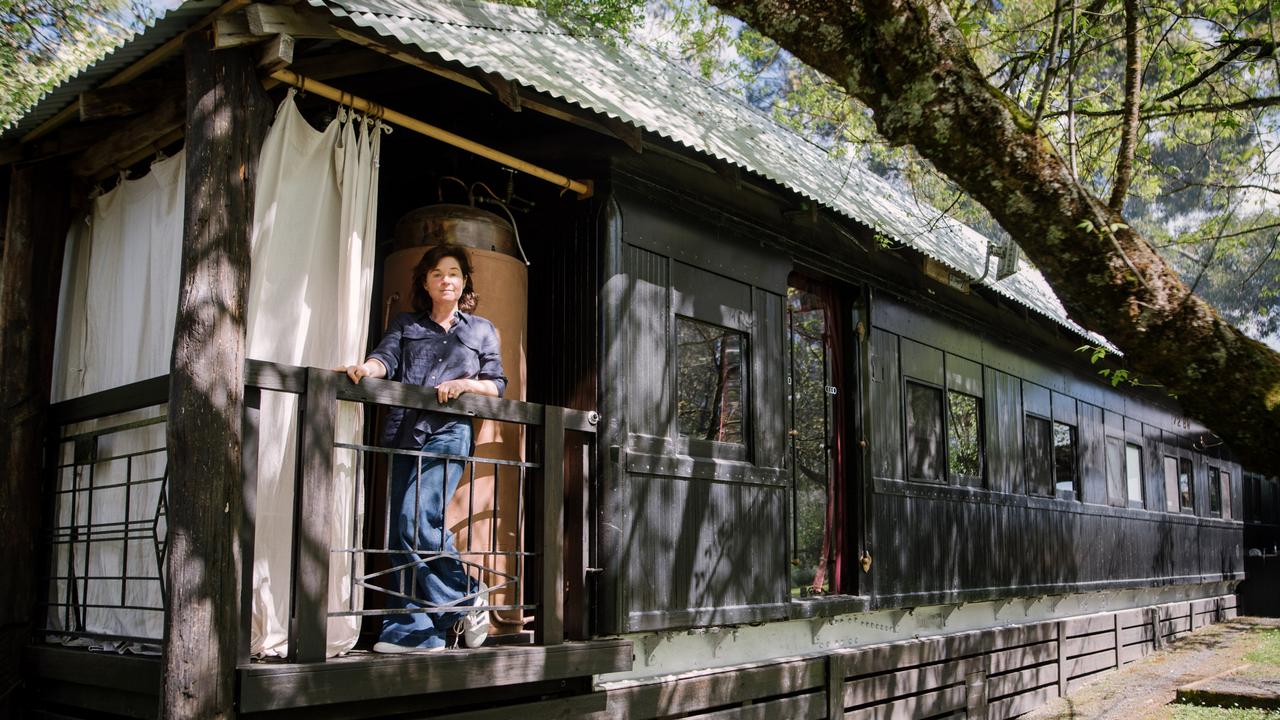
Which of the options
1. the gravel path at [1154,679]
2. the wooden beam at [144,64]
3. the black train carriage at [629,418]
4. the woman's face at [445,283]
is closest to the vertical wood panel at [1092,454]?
the gravel path at [1154,679]

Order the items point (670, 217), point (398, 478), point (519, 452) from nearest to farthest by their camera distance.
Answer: point (398, 478), point (519, 452), point (670, 217)

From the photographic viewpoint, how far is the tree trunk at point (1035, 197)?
3986mm

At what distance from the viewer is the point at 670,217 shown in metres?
6.81

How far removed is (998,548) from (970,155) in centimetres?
742

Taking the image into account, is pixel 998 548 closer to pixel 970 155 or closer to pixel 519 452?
pixel 519 452

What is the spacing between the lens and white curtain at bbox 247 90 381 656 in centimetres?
477

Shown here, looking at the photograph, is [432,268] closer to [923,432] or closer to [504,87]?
[504,87]

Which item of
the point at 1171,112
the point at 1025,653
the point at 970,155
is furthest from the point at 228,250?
the point at 1025,653

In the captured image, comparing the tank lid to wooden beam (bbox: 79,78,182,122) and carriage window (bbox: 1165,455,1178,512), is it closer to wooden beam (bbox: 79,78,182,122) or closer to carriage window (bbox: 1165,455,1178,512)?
wooden beam (bbox: 79,78,182,122)

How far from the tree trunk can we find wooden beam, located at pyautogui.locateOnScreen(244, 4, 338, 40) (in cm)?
169

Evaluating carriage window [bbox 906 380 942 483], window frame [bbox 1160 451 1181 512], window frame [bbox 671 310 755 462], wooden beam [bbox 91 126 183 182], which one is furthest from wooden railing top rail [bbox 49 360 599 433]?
window frame [bbox 1160 451 1181 512]

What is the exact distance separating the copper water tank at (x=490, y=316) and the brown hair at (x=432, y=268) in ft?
0.39

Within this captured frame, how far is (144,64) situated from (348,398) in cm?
193

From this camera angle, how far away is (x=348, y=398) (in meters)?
4.62
